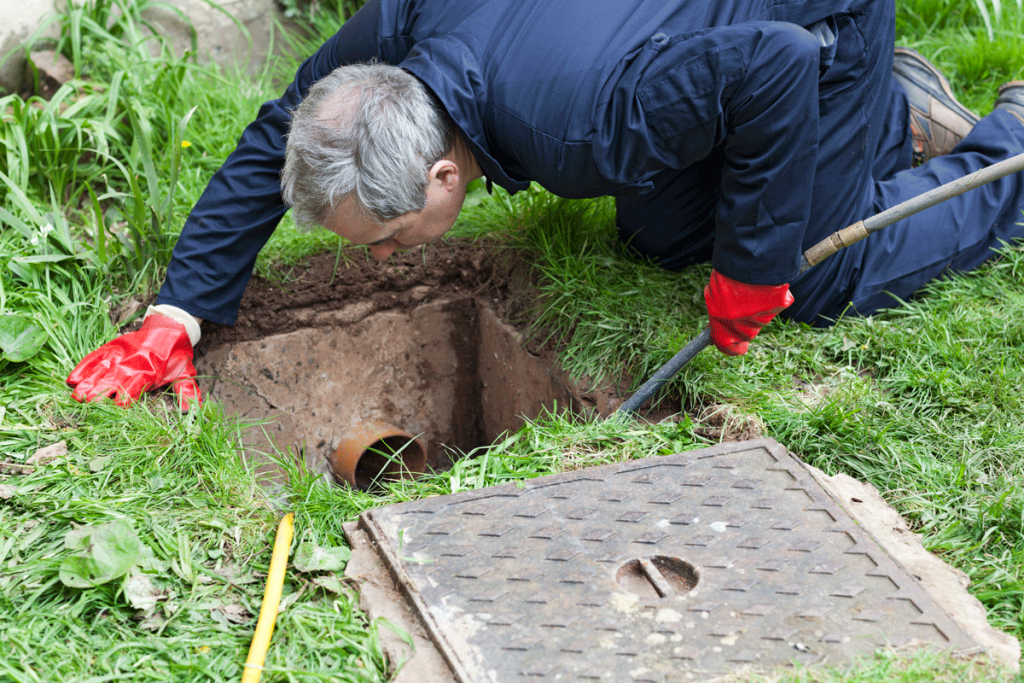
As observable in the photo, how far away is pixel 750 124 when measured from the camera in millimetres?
1789

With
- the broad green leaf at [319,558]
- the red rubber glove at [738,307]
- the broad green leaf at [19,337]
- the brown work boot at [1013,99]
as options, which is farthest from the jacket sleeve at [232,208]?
the brown work boot at [1013,99]

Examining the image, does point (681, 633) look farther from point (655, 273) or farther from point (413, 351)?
point (413, 351)

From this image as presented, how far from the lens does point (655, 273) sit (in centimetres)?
250

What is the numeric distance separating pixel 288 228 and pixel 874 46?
184 centimetres

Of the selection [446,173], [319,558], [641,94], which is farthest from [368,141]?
[319,558]

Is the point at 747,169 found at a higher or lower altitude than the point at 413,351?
A: higher

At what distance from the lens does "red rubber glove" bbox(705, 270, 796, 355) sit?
201 cm

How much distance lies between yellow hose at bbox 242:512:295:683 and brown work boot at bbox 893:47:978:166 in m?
2.44

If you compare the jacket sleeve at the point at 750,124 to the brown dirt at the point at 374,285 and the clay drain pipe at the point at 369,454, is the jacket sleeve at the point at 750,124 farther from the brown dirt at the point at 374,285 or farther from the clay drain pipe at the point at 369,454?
the clay drain pipe at the point at 369,454

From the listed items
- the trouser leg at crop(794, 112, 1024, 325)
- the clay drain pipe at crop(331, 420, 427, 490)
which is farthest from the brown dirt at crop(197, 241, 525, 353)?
the trouser leg at crop(794, 112, 1024, 325)

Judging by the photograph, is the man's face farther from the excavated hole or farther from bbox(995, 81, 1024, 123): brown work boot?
bbox(995, 81, 1024, 123): brown work boot

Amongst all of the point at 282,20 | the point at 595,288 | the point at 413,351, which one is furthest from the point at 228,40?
the point at 595,288

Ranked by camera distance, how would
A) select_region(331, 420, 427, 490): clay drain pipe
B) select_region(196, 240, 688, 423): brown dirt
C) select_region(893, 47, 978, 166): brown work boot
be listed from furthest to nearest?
A: select_region(893, 47, 978, 166): brown work boot < select_region(196, 240, 688, 423): brown dirt < select_region(331, 420, 427, 490): clay drain pipe

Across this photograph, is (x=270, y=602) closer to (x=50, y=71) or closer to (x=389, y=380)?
(x=389, y=380)
